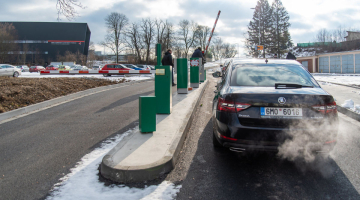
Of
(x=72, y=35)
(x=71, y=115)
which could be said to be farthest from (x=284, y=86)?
(x=72, y=35)

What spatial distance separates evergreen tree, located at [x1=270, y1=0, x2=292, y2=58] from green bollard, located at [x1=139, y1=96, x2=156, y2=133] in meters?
59.5

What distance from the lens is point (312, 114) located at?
124 inches

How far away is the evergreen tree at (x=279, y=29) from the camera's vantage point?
58250 mm

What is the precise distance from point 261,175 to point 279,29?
6197cm

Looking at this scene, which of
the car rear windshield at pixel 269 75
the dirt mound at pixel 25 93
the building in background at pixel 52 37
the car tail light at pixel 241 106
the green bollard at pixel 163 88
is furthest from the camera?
the building in background at pixel 52 37

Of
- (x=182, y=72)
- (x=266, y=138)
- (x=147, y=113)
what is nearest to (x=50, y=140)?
(x=147, y=113)

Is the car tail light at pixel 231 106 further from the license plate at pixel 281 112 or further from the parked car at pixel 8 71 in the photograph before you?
the parked car at pixel 8 71

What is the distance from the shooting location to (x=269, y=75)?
4.00 meters

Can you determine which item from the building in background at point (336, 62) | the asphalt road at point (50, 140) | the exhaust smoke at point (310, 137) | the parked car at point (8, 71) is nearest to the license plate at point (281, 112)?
the exhaust smoke at point (310, 137)

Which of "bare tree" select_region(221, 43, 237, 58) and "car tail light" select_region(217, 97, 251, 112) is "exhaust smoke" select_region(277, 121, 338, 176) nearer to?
"car tail light" select_region(217, 97, 251, 112)

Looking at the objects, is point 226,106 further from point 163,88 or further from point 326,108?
point 163,88

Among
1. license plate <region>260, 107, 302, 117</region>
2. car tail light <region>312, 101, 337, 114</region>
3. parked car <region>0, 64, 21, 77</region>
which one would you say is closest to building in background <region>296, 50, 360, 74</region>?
car tail light <region>312, 101, 337, 114</region>

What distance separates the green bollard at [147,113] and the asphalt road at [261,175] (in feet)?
2.55

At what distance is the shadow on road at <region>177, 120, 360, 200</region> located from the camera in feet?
9.31
